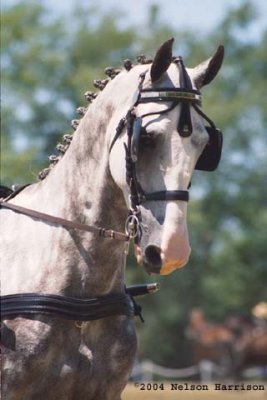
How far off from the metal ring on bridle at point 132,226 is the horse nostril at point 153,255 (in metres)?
0.15

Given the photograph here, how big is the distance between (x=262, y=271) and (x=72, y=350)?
34.0 m

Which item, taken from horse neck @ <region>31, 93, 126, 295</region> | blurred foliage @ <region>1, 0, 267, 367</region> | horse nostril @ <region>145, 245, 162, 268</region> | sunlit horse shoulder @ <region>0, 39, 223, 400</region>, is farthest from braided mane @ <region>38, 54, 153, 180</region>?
blurred foliage @ <region>1, 0, 267, 367</region>

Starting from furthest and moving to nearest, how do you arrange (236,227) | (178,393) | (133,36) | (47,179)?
(236,227)
(133,36)
(178,393)
(47,179)

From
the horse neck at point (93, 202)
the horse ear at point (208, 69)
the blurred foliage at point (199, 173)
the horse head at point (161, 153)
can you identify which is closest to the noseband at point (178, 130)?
the horse head at point (161, 153)

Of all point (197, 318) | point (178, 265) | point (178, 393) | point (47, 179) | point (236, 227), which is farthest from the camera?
point (236, 227)

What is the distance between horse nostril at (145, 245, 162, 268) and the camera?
17.1ft

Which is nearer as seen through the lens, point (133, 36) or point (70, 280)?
point (70, 280)

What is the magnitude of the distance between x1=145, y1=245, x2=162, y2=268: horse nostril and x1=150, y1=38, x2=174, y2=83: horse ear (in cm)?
89

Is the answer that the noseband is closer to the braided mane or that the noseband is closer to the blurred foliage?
the braided mane

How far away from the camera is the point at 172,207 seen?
525 centimetres

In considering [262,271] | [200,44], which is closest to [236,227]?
[262,271]

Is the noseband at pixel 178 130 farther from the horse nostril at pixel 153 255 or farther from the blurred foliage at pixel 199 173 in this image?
the blurred foliage at pixel 199 173

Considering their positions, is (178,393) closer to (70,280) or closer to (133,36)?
(70,280)

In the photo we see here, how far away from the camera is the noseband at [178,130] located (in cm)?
533
